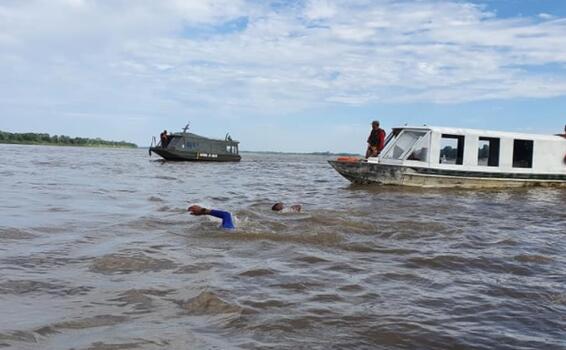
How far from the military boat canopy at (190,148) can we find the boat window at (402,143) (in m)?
20.8

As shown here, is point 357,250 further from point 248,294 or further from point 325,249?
point 248,294

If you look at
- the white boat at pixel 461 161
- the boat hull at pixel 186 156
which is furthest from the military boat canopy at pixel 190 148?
the white boat at pixel 461 161

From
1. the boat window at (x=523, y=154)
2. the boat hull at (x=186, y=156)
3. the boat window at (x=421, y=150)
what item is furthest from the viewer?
the boat hull at (x=186, y=156)

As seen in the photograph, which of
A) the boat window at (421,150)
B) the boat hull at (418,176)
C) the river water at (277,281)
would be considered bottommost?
the river water at (277,281)

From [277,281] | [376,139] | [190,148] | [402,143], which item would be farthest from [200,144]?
[277,281]

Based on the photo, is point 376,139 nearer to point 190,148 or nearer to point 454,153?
point 454,153

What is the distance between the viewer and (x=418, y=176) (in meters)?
13.9

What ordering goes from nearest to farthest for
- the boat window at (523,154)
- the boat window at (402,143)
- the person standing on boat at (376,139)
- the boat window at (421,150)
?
the boat window at (421,150), the boat window at (402,143), the person standing on boat at (376,139), the boat window at (523,154)

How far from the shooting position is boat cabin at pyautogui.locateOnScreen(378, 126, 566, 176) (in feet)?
46.2

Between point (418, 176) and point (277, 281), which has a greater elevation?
point (418, 176)

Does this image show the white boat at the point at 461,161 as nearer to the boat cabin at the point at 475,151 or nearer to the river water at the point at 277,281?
the boat cabin at the point at 475,151

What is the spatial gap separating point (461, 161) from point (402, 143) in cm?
173

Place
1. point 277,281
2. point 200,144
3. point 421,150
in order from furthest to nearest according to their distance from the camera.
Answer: point 200,144 < point 421,150 < point 277,281

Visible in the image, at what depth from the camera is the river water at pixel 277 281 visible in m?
3.04
